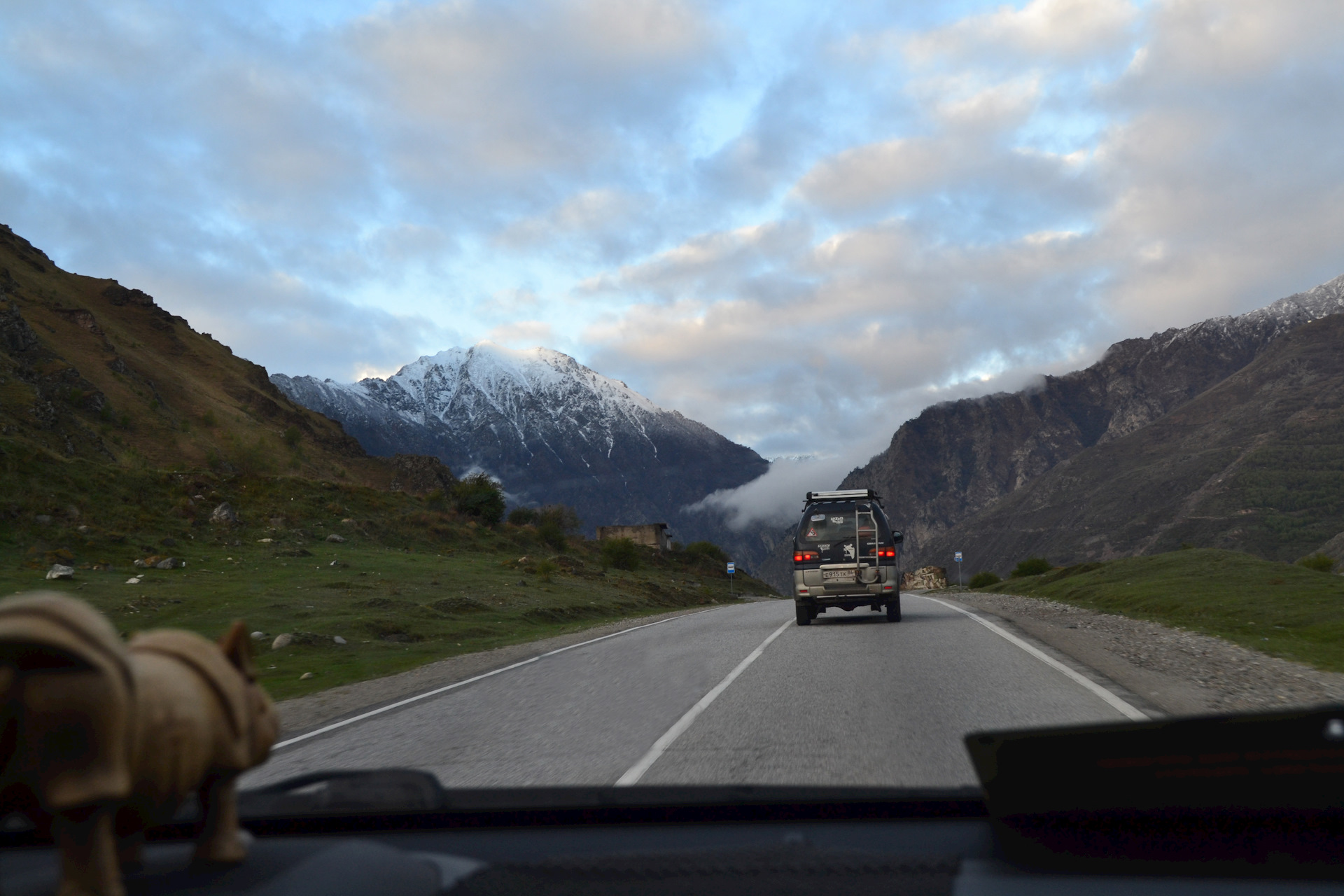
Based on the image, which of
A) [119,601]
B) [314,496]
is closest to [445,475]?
[314,496]

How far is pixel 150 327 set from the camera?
3285 inches

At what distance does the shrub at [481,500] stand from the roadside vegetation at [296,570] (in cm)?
860

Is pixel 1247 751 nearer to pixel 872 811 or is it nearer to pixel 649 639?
pixel 872 811

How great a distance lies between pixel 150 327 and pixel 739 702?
3508 inches

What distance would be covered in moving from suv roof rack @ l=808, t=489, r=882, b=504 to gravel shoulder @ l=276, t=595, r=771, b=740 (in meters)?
6.12

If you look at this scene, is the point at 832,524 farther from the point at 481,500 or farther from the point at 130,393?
the point at 130,393

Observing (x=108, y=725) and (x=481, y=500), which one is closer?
(x=108, y=725)

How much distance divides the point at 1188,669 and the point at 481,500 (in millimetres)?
60843

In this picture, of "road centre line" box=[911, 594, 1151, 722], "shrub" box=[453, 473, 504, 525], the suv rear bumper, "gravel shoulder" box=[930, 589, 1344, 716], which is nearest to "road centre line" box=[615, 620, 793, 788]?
"road centre line" box=[911, 594, 1151, 722]

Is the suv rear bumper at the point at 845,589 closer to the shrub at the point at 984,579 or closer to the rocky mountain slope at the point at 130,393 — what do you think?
the rocky mountain slope at the point at 130,393

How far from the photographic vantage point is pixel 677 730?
821 centimetres

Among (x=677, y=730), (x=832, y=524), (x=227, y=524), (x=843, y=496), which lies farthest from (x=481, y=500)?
(x=677, y=730)

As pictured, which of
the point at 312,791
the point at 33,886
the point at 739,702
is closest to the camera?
the point at 33,886

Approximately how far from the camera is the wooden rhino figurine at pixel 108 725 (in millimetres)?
1209
